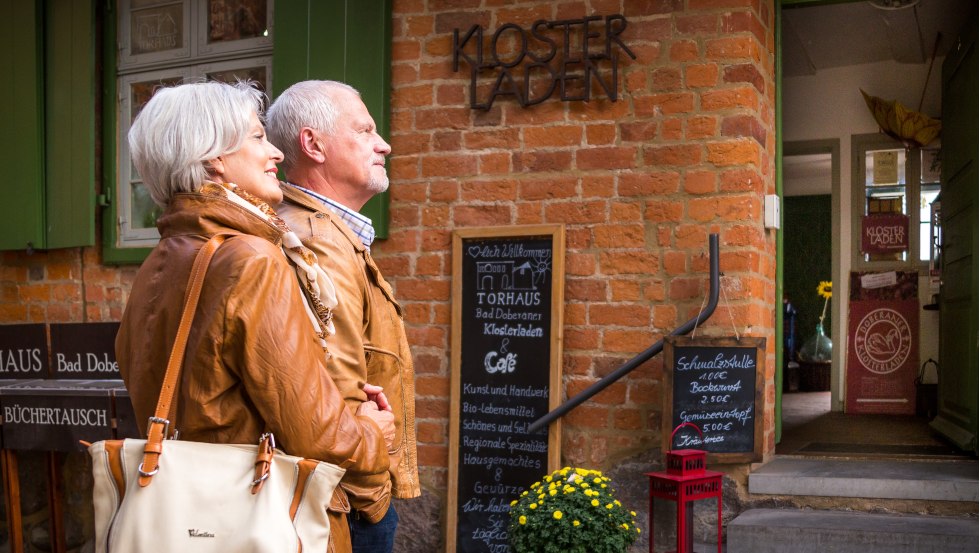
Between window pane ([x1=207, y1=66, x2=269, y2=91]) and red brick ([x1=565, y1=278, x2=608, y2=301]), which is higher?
window pane ([x1=207, y1=66, x2=269, y2=91])

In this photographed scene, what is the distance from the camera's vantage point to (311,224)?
213 centimetres

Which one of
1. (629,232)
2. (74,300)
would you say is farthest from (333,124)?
(74,300)

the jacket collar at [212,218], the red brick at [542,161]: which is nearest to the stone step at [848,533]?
the red brick at [542,161]

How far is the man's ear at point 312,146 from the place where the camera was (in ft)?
7.65

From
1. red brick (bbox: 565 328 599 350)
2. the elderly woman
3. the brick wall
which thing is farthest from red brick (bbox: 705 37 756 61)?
the elderly woman

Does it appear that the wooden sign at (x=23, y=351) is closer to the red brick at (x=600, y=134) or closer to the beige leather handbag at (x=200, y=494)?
the red brick at (x=600, y=134)

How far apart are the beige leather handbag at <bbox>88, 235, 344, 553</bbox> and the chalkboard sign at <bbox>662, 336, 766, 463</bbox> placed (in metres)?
2.49

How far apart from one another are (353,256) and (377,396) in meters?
0.30

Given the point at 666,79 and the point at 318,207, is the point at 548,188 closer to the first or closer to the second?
the point at 666,79

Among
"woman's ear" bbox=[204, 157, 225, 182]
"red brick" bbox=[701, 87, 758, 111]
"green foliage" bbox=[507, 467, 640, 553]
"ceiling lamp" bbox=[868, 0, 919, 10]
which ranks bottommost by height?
"green foliage" bbox=[507, 467, 640, 553]

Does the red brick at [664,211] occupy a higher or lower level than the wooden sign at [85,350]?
higher

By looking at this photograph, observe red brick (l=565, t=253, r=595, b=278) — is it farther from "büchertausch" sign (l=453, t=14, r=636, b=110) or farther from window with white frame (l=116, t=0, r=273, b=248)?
window with white frame (l=116, t=0, r=273, b=248)

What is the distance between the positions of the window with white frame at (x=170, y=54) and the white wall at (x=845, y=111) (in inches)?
172

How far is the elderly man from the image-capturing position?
2.00 metres
